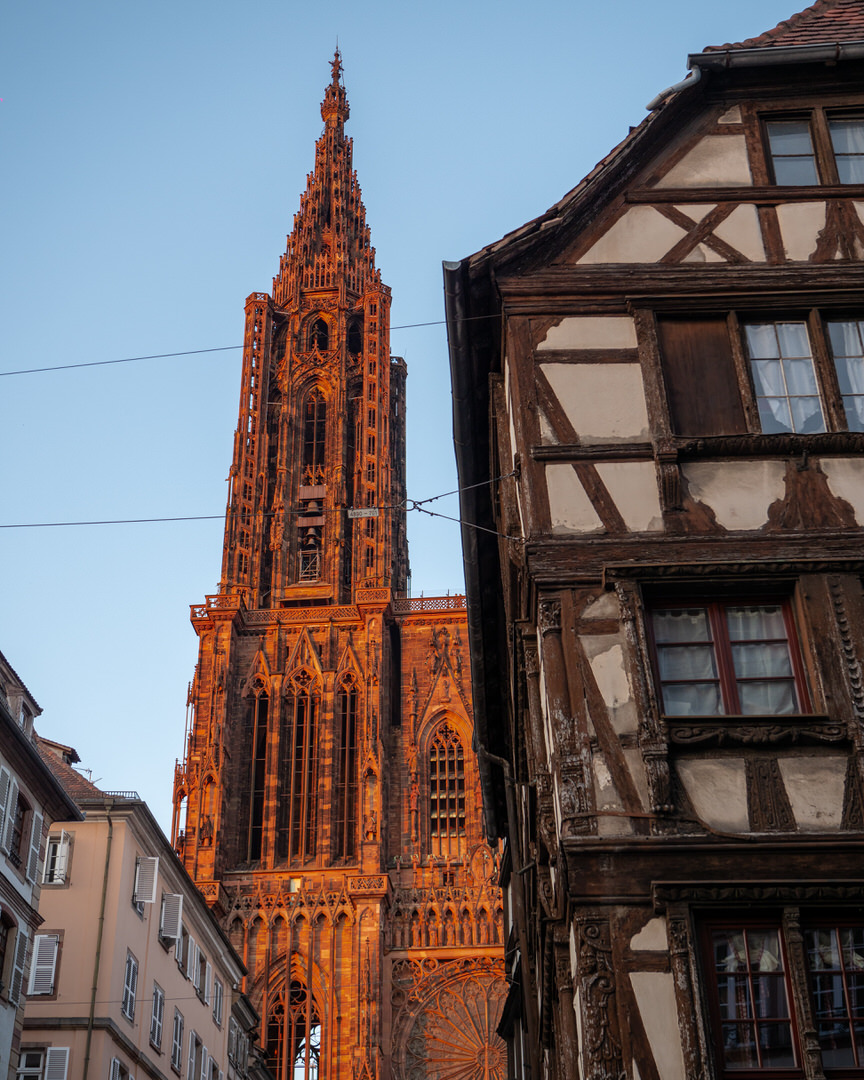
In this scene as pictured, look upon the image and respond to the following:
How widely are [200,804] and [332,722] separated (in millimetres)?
5862

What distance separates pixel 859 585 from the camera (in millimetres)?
11047

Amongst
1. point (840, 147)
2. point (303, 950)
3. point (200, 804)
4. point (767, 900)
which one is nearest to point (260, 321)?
point (200, 804)

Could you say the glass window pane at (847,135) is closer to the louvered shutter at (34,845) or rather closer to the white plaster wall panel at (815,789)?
the white plaster wall panel at (815,789)

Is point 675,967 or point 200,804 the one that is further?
point 200,804

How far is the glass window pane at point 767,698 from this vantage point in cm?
1062

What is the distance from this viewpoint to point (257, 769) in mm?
58094

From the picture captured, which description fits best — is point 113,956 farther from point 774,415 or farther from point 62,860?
point 774,415

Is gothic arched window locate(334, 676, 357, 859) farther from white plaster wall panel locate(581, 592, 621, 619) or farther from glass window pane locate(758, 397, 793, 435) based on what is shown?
white plaster wall panel locate(581, 592, 621, 619)

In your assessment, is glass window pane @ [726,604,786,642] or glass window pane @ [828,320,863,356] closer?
glass window pane @ [726,604,786,642]

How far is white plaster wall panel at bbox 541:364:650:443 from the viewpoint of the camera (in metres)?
11.9

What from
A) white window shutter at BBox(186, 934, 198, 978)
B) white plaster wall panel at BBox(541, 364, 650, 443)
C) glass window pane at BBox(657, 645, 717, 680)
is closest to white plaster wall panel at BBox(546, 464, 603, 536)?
white plaster wall panel at BBox(541, 364, 650, 443)

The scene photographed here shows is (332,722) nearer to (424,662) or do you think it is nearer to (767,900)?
(424,662)

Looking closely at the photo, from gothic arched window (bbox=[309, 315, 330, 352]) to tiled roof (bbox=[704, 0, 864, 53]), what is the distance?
188 feet

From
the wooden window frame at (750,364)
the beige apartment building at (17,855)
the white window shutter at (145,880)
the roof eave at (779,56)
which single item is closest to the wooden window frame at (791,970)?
the wooden window frame at (750,364)
